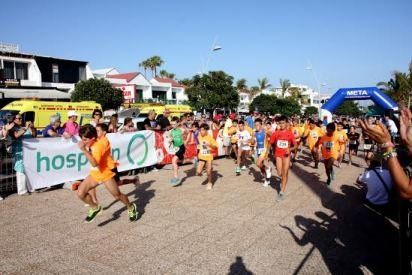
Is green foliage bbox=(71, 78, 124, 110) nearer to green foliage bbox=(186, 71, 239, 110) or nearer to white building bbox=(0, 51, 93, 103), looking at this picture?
white building bbox=(0, 51, 93, 103)

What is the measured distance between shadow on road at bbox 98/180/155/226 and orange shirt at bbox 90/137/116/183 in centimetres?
86

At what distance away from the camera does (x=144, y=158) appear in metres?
10.7

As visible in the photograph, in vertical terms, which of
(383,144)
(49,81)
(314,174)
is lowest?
(314,174)

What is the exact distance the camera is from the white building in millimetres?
29172

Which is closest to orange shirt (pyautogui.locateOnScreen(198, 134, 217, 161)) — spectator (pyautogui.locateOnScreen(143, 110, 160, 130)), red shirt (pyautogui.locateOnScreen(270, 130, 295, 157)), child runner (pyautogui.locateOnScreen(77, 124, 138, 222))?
red shirt (pyautogui.locateOnScreen(270, 130, 295, 157))

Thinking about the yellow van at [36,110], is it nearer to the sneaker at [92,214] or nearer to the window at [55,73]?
the sneaker at [92,214]

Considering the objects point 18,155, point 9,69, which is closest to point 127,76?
point 9,69

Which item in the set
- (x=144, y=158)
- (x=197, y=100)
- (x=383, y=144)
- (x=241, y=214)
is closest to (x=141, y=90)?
(x=197, y=100)

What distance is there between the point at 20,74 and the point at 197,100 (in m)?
18.3

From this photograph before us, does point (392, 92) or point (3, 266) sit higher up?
point (392, 92)

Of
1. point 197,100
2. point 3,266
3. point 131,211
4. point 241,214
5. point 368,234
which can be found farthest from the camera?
point 197,100

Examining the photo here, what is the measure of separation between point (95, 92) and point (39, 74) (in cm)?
642

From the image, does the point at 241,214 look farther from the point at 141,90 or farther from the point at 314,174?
the point at 141,90

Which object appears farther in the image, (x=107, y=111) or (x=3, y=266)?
(x=107, y=111)
